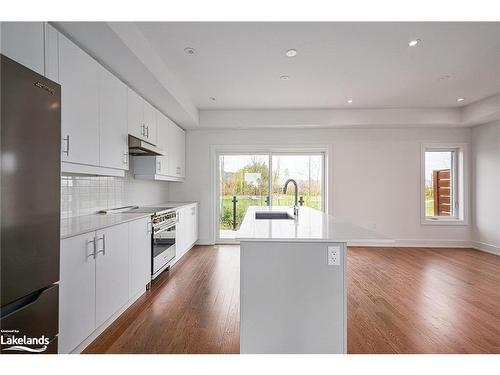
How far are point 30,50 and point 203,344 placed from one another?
2.34 m

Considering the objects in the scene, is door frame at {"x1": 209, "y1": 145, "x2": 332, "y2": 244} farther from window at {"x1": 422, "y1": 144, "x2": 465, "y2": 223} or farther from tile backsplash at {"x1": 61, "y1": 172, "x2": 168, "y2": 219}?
window at {"x1": 422, "y1": 144, "x2": 465, "y2": 223}

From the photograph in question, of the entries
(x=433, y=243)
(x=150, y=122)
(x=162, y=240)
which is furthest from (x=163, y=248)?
(x=433, y=243)

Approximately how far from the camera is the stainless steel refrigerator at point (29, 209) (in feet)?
3.81

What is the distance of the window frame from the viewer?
17.3ft

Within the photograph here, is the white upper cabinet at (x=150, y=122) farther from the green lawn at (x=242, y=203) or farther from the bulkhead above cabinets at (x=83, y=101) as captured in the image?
the green lawn at (x=242, y=203)

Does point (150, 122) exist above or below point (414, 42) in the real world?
below

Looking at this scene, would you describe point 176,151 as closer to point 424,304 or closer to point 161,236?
point 161,236

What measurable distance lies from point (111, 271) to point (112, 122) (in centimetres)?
146

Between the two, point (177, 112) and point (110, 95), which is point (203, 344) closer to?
point (110, 95)

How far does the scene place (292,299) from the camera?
5.29ft

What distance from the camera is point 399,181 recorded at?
17.5ft

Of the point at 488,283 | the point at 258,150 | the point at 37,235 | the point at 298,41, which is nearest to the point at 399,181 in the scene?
the point at 488,283

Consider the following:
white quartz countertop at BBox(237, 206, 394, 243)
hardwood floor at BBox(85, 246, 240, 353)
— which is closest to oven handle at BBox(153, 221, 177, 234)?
hardwood floor at BBox(85, 246, 240, 353)

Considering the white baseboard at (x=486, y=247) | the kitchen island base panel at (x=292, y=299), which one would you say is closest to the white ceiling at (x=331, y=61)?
the kitchen island base panel at (x=292, y=299)
